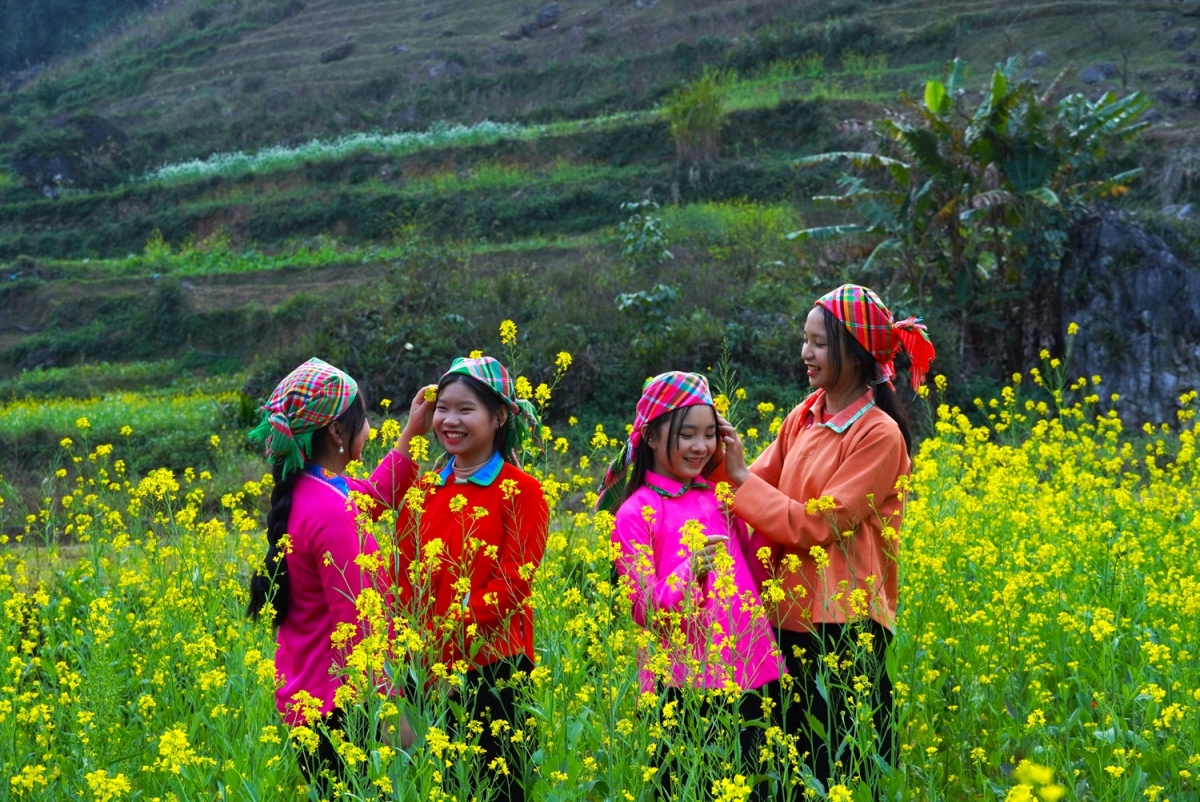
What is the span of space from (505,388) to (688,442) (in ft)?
1.75

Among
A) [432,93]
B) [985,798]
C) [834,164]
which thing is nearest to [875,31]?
[834,164]

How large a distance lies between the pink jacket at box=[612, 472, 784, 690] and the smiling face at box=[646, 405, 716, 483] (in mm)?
62

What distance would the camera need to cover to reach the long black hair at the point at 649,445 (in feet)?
10.6

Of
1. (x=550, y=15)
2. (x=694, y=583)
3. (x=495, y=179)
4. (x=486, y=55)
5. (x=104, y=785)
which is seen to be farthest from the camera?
(x=550, y=15)

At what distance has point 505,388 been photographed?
11.1ft

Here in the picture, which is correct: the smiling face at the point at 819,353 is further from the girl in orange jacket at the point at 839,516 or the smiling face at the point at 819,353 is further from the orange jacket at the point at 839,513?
the orange jacket at the point at 839,513

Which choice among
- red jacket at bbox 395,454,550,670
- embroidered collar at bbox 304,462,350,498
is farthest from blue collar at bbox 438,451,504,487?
embroidered collar at bbox 304,462,350,498

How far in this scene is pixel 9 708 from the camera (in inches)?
127

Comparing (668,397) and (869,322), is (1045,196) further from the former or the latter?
(668,397)

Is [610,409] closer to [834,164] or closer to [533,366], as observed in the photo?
[533,366]

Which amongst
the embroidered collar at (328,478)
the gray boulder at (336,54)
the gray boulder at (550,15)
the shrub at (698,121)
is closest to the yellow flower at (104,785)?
the embroidered collar at (328,478)

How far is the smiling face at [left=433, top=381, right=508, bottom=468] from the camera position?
3314 millimetres

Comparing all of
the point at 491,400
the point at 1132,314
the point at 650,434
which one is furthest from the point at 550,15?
the point at 650,434

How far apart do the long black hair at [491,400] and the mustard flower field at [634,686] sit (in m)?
0.21
